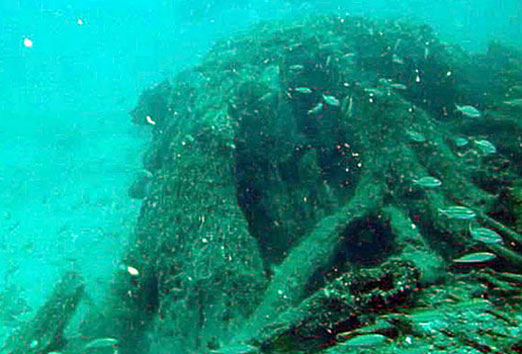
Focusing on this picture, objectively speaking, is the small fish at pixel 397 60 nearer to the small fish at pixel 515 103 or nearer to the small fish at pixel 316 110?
the small fish at pixel 316 110

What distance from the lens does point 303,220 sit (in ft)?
23.4

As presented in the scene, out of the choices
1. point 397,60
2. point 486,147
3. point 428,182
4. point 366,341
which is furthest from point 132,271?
point 397,60

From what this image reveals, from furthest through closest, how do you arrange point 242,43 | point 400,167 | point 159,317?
point 242,43 < point 400,167 < point 159,317

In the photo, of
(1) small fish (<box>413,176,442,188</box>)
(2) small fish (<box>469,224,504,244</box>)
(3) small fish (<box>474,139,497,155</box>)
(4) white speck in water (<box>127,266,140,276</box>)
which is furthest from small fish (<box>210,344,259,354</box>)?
(3) small fish (<box>474,139,497,155</box>)

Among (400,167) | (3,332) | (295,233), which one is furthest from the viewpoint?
(3,332)

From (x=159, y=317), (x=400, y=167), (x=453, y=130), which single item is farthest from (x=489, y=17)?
(x=159, y=317)

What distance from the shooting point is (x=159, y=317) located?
502 cm

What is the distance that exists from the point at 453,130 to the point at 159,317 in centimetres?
715

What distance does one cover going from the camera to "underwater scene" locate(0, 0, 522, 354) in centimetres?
309

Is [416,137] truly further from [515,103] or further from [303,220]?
[515,103]

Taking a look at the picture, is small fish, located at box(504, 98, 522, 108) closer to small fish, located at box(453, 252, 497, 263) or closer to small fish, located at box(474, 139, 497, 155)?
small fish, located at box(474, 139, 497, 155)

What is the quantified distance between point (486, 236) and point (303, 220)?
354cm

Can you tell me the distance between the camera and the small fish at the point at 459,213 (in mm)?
4426

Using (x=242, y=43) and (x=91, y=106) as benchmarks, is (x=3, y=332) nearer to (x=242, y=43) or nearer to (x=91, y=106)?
(x=242, y=43)
